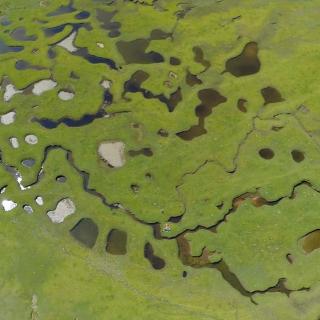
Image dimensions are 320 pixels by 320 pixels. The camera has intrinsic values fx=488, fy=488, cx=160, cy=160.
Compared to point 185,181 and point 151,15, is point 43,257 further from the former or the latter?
point 151,15

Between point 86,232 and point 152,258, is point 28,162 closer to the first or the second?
point 86,232

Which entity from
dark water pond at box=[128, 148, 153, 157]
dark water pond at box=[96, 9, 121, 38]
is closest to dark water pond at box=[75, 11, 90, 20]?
dark water pond at box=[96, 9, 121, 38]

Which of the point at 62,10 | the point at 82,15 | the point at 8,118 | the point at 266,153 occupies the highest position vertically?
the point at 62,10

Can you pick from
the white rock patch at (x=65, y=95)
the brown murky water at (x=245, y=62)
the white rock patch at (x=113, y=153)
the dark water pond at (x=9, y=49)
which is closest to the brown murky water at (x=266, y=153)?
the brown murky water at (x=245, y=62)

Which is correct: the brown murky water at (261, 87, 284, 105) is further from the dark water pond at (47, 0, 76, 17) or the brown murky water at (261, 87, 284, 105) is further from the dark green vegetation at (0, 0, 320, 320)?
the dark water pond at (47, 0, 76, 17)

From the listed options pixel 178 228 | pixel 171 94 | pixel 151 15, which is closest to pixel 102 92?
pixel 171 94

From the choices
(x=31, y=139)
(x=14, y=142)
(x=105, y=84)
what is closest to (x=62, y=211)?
(x=31, y=139)
